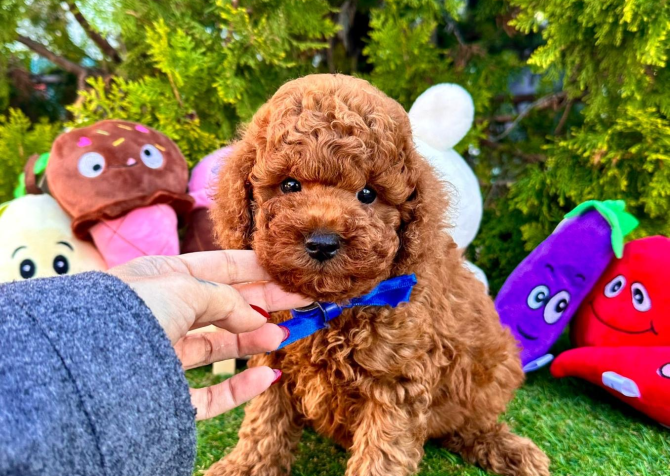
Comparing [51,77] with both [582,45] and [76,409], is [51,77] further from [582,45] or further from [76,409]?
[76,409]

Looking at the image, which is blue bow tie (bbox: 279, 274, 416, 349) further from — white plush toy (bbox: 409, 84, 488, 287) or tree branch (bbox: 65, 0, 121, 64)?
tree branch (bbox: 65, 0, 121, 64)

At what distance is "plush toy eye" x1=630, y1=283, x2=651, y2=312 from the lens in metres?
2.32

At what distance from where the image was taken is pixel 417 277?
1.64 metres

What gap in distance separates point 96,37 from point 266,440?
2.95 meters

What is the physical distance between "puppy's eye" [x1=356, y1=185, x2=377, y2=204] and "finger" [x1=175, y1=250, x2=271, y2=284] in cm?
33

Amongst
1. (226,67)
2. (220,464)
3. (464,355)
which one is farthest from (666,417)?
(226,67)

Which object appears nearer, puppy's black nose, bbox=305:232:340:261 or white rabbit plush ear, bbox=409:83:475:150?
puppy's black nose, bbox=305:232:340:261

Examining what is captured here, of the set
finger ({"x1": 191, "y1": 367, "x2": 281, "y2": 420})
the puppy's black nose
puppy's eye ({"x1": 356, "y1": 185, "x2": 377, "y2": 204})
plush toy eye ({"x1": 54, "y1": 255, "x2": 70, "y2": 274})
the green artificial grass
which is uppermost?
puppy's eye ({"x1": 356, "y1": 185, "x2": 377, "y2": 204})

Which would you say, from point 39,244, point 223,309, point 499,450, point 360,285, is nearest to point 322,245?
point 360,285

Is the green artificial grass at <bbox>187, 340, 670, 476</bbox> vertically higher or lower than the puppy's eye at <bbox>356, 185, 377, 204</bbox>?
lower

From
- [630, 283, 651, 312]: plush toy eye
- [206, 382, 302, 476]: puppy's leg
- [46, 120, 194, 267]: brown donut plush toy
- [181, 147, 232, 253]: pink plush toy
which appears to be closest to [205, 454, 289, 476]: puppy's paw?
[206, 382, 302, 476]: puppy's leg

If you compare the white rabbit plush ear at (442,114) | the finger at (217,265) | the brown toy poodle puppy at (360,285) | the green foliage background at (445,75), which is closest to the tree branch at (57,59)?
the green foliage background at (445,75)

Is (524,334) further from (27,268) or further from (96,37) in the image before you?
(96,37)

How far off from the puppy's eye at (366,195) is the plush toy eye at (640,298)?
1568 millimetres
